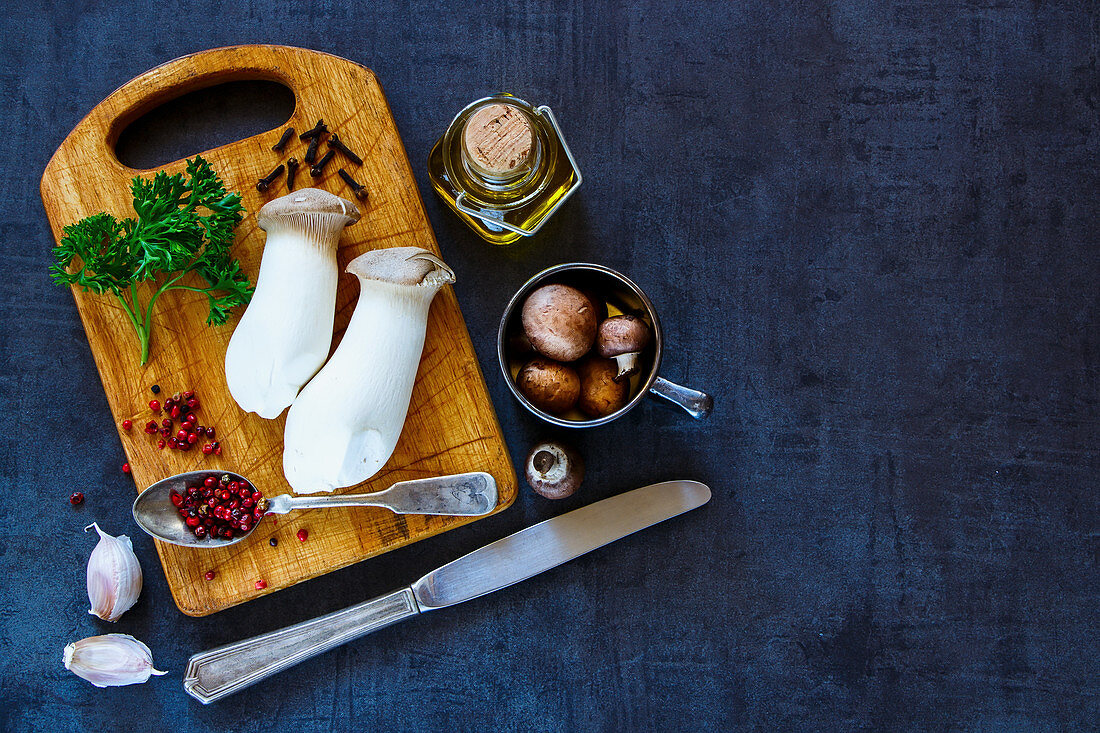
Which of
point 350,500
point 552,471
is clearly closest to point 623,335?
point 552,471

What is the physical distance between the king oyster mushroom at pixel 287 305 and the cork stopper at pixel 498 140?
0.21 meters

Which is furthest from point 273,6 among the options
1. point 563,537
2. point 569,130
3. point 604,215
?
point 563,537

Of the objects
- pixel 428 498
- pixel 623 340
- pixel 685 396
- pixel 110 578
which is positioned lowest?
pixel 110 578

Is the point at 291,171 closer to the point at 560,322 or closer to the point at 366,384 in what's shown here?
the point at 366,384

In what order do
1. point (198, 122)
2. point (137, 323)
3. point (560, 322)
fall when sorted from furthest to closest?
point (198, 122), point (137, 323), point (560, 322)

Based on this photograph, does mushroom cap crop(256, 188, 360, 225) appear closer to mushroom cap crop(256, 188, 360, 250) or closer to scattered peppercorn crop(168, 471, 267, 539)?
mushroom cap crop(256, 188, 360, 250)

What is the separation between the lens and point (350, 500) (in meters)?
1.04

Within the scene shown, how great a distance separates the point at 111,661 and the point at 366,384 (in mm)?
662

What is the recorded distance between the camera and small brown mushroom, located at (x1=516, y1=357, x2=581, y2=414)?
992mm

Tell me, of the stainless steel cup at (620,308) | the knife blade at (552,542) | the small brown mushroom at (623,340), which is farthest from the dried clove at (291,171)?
the knife blade at (552,542)

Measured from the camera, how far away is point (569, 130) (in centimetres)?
120

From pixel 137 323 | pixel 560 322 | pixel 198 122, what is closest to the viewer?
pixel 560 322

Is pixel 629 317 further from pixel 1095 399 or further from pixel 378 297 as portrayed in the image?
pixel 1095 399

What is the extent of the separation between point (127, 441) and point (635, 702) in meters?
0.92
